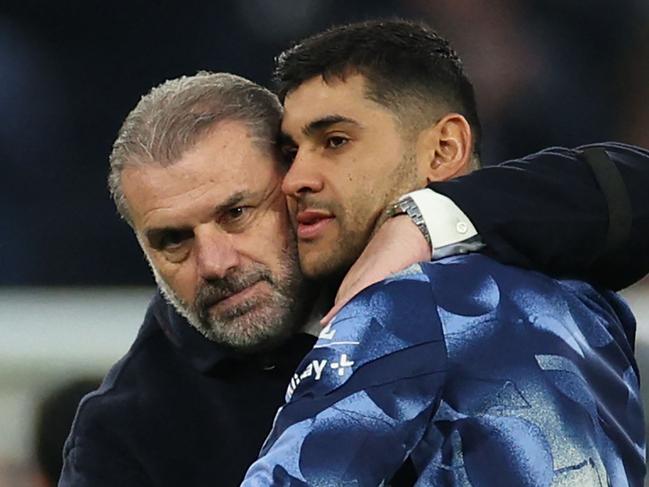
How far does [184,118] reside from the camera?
4.93 ft

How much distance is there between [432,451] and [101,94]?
1818mm

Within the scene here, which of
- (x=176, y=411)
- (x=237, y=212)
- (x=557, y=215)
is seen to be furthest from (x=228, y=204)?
(x=557, y=215)

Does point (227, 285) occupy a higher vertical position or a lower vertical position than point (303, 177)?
lower

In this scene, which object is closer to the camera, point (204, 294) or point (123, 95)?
point (204, 294)

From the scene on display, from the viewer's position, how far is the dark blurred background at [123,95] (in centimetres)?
263

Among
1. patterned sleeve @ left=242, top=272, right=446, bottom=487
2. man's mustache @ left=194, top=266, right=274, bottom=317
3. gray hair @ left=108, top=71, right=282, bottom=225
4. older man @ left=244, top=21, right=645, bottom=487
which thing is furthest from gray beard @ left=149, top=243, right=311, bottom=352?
patterned sleeve @ left=242, top=272, right=446, bottom=487

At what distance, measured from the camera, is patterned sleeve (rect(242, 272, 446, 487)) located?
986mm

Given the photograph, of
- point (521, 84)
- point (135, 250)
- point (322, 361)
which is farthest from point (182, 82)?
point (521, 84)

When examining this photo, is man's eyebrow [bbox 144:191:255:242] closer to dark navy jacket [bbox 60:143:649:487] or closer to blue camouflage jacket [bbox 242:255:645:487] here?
dark navy jacket [bbox 60:143:649:487]

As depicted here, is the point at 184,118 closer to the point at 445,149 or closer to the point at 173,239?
the point at 173,239

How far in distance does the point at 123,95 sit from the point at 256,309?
1.35m

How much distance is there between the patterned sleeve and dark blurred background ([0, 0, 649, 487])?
1.62m

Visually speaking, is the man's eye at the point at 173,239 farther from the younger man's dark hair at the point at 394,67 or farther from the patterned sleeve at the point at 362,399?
the patterned sleeve at the point at 362,399

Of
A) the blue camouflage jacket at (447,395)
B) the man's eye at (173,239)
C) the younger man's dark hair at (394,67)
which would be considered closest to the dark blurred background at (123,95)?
the man's eye at (173,239)
